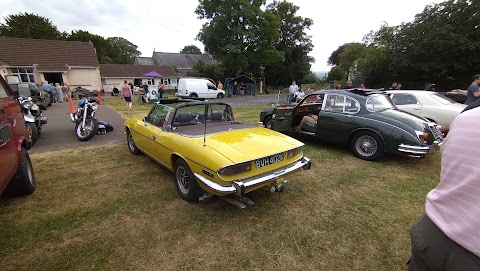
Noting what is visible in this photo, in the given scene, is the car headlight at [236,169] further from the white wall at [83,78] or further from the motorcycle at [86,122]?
the white wall at [83,78]

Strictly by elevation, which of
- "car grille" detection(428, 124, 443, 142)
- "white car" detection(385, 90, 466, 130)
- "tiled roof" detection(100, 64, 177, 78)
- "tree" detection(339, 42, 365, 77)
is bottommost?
"car grille" detection(428, 124, 443, 142)

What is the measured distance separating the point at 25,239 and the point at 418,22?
2942 cm

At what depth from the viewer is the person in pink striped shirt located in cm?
99

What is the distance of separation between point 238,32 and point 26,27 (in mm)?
37989

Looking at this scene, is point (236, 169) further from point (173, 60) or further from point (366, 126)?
point (173, 60)

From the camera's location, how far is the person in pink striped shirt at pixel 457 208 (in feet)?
3.23

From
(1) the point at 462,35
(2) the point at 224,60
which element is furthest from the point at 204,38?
(1) the point at 462,35

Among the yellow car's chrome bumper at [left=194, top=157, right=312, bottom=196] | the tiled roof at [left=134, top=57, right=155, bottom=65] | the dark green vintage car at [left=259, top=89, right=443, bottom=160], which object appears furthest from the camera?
the tiled roof at [left=134, top=57, right=155, bottom=65]

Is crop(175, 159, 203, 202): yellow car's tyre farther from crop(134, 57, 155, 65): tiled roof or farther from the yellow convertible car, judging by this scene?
crop(134, 57, 155, 65): tiled roof

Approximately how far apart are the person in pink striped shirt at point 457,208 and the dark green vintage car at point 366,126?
426cm

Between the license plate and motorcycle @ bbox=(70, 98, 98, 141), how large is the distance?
19.8ft

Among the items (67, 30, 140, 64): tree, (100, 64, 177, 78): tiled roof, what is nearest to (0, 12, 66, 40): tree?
(67, 30, 140, 64): tree

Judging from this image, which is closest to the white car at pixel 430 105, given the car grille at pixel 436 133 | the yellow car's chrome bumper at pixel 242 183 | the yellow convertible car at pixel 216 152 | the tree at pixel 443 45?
the car grille at pixel 436 133

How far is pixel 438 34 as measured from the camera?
64.2ft
